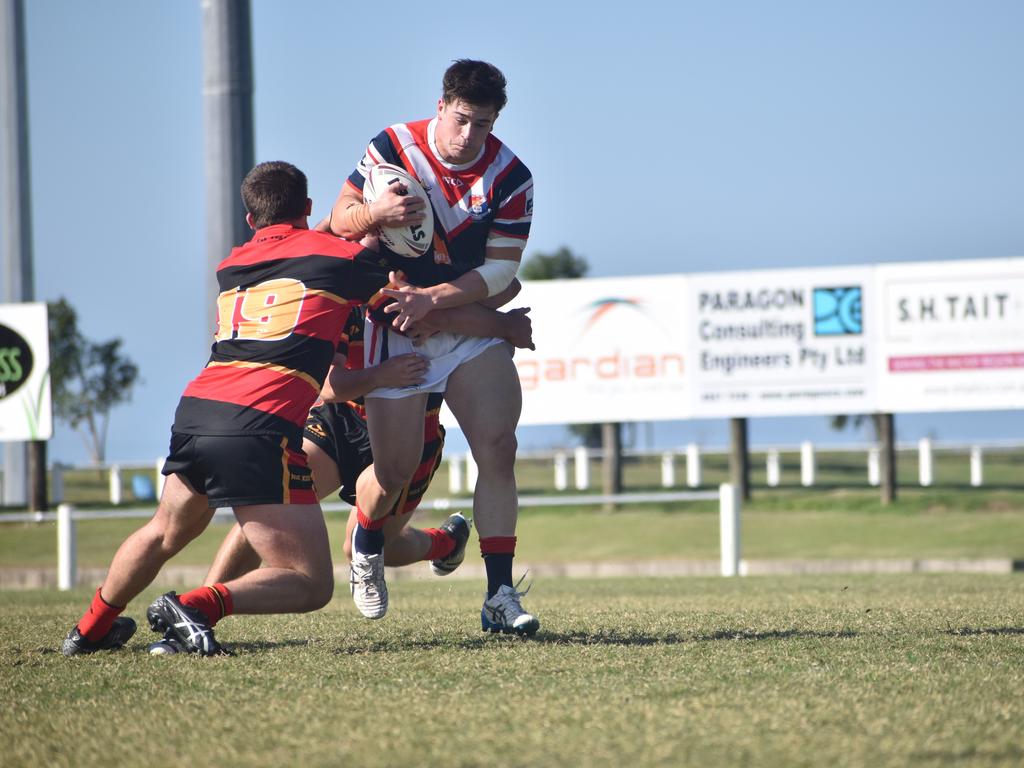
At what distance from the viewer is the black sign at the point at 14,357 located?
2222cm

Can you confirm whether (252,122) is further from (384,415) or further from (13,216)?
(384,415)

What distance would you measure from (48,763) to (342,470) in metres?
3.59

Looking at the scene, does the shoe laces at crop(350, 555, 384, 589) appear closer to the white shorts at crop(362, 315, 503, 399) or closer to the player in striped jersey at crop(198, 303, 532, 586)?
the player in striped jersey at crop(198, 303, 532, 586)

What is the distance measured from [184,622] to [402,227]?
5.72 feet

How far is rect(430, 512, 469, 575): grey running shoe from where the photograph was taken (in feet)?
23.5

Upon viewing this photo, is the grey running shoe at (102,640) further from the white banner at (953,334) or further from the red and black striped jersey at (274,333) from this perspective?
the white banner at (953,334)

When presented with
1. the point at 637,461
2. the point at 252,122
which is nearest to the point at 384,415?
the point at 252,122

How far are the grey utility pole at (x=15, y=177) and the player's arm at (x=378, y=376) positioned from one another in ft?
64.7

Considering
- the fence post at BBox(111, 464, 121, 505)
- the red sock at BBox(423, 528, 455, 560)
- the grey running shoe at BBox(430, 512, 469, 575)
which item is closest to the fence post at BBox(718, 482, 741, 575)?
the grey running shoe at BBox(430, 512, 469, 575)

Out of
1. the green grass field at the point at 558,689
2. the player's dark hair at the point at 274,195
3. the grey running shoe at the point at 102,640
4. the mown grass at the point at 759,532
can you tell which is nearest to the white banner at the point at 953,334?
the mown grass at the point at 759,532

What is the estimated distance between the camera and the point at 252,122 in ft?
61.1

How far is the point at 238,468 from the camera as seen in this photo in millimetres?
4941

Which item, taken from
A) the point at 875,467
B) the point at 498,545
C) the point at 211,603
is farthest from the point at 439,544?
the point at 875,467

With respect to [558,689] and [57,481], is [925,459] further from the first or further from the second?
[558,689]
